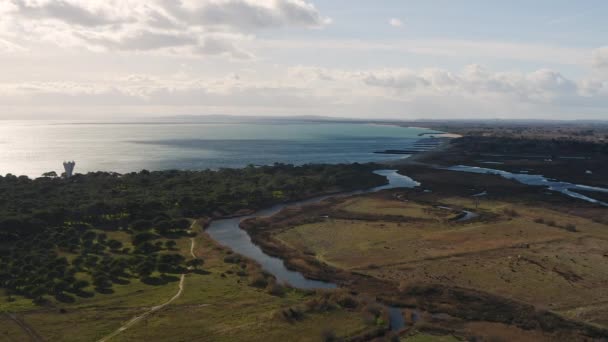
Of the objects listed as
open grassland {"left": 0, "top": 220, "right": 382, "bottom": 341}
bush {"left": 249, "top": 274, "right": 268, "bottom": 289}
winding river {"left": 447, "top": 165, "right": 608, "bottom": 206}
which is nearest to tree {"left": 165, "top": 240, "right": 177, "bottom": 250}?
open grassland {"left": 0, "top": 220, "right": 382, "bottom": 341}

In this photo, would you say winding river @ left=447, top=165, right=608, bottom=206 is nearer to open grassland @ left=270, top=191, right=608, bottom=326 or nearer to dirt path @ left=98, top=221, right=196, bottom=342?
open grassland @ left=270, top=191, right=608, bottom=326

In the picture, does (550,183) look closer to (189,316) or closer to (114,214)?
(114,214)

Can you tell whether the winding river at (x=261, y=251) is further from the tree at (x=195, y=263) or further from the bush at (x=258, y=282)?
the tree at (x=195, y=263)

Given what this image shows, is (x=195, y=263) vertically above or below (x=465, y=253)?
above

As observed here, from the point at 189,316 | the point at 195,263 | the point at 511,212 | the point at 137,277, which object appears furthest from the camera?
the point at 511,212

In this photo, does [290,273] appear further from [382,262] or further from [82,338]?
[82,338]

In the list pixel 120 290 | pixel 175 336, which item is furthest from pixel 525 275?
pixel 120 290

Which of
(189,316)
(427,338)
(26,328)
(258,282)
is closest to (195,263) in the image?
(258,282)

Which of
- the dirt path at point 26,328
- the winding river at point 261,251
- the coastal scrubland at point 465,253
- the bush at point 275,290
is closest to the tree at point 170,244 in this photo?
the winding river at point 261,251
